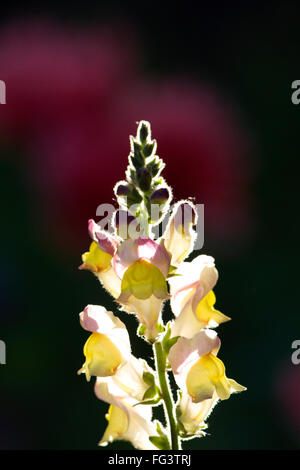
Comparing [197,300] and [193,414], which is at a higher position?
[197,300]

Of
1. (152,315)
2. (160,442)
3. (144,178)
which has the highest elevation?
(144,178)

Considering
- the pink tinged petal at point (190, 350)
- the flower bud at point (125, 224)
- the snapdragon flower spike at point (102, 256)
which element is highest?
the flower bud at point (125, 224)

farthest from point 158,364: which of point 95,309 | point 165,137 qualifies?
point 165,137

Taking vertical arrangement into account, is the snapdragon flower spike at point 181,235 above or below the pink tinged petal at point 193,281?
above

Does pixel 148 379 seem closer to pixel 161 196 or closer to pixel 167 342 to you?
pixel 167 342

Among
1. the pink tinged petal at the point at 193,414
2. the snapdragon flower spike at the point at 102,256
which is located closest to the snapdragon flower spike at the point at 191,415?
the pink tinged petal at the point at 193,414

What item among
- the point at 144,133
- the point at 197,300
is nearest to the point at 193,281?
the point at 197,300

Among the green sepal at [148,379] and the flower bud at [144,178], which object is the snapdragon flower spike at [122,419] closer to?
the green sepal at [148,379]
